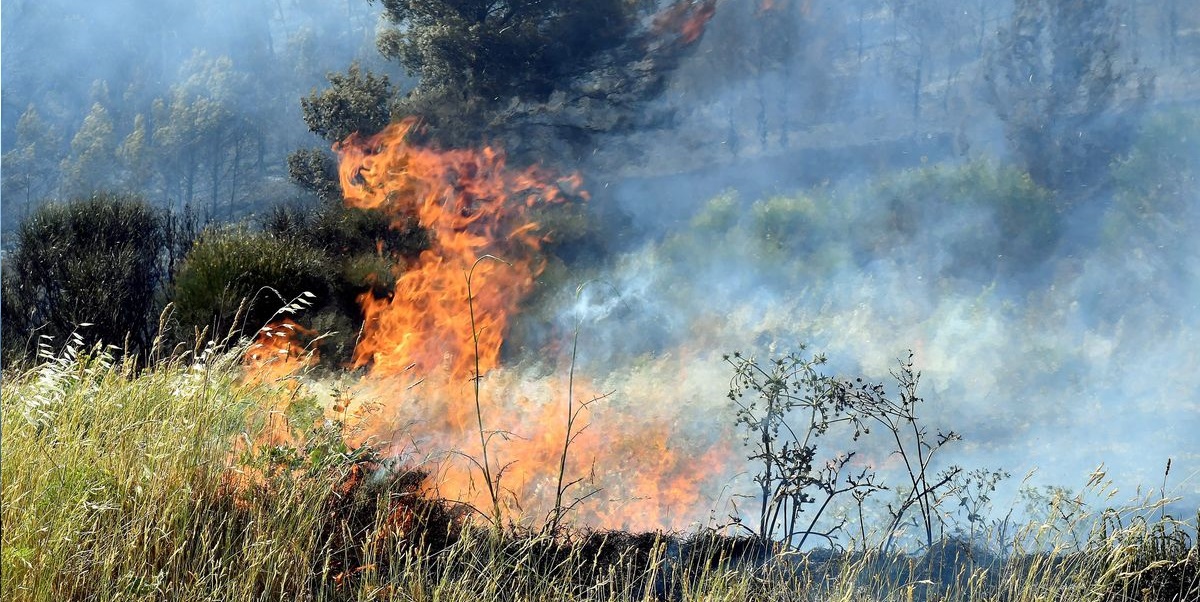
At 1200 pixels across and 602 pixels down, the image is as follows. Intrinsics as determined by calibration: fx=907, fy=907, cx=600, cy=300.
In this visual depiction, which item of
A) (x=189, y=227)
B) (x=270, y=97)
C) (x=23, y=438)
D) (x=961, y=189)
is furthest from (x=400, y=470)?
(x=270, y=97)

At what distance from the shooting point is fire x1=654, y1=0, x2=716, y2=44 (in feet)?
17.7

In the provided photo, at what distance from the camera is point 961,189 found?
4191mm

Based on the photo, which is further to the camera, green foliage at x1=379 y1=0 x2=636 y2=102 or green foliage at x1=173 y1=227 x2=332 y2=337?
green foliage at x1=379 y1=0 x2=636 y2=102

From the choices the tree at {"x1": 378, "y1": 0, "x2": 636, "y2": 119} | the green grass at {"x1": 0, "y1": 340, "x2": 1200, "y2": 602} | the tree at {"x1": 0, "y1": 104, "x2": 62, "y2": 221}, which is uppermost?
the tree at {"x1": 378, "y1": 0, "x2": 636, "y2": 119}

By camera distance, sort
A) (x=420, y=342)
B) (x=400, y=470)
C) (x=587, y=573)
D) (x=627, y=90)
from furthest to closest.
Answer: (x=627, y=90) < (x=420, y=342) < (x=400, y=470) < (x=587, y=573)

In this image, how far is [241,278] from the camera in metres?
6.43

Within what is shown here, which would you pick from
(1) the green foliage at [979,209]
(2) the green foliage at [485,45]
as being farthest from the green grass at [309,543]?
(2) the green foliage at [485,45]

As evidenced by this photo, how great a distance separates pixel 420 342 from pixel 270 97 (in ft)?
13.9

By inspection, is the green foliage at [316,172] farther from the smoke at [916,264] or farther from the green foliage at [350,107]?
the smoke at [916,264]

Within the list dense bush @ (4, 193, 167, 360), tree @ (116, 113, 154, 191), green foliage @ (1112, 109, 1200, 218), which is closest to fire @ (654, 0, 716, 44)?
green foliage @ (1112, 109, 1200, 218)

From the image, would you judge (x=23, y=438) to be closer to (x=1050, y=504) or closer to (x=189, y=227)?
(x=1050, y=504)

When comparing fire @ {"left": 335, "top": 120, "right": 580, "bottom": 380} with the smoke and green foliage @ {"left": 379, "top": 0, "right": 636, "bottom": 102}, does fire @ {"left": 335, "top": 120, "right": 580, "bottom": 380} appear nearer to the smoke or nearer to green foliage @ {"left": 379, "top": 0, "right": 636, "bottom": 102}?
the smoke

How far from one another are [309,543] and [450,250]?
10.7 feet

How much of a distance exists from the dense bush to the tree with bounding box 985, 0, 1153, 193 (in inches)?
230
